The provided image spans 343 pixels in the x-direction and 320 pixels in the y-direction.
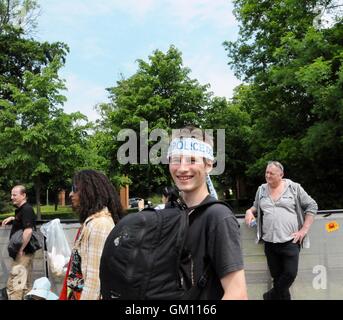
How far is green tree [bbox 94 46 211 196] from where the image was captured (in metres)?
28.3

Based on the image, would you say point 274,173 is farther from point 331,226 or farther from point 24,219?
point 24,219

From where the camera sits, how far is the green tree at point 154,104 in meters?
28.3

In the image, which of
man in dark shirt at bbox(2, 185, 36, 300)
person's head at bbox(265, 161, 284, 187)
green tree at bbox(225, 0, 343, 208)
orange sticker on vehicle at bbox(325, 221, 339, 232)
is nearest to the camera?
person's head at bbox(265, 161, 284, 187)

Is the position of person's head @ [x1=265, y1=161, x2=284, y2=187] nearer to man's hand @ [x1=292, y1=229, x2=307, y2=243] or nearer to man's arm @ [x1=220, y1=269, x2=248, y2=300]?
man's hand @ [x1=292, y1=229, x2=307, y2=243]

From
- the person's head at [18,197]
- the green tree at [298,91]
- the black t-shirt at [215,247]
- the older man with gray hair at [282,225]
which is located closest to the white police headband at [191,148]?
the black t-shirt at [215,247]

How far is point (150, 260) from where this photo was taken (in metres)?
1.82

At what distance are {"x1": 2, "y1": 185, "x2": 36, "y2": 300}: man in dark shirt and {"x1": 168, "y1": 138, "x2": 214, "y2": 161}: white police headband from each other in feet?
13.3

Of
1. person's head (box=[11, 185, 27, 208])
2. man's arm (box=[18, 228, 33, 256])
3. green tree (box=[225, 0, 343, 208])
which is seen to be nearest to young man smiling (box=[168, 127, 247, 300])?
man's arm (box=[18, 228, 33, 256])

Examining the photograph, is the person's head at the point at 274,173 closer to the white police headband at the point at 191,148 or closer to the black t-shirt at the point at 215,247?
the white police headband at the point at 191,148

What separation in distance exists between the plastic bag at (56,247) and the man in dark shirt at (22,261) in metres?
0.28

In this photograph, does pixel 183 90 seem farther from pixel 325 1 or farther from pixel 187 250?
pixel 187 250

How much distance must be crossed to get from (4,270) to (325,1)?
20.7m

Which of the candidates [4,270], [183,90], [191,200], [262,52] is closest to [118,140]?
[183,90]

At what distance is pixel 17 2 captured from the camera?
34969 millimetres
